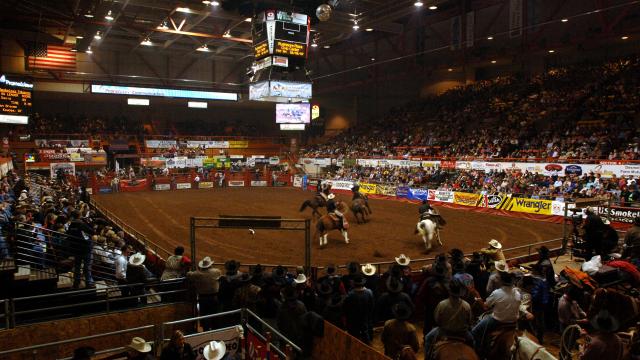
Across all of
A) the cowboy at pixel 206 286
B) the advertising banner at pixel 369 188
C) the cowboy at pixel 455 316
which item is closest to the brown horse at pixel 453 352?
the cowboy at pixel 455 316

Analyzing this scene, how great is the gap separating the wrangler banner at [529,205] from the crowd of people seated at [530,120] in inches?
135

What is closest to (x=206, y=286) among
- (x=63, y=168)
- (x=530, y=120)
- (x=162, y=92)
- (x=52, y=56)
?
(x=52, y=56)

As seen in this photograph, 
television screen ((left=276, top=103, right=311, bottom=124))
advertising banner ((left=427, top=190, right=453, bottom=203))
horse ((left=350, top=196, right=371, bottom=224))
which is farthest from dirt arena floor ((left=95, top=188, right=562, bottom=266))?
television screen ((left=276, top=103, right=311, bottom=124))

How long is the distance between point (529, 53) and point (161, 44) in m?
30.0

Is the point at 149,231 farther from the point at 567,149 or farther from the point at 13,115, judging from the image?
the point at 567,149

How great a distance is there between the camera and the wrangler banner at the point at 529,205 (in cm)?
2084

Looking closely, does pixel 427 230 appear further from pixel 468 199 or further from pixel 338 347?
pixel 468 199

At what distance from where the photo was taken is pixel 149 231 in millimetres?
17828

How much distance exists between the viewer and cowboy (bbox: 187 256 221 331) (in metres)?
7.89

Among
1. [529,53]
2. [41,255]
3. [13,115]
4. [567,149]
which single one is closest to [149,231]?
[41,255]

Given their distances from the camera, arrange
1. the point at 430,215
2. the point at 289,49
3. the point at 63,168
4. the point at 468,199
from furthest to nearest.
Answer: the point at 63,168 < the point at 468,199 < the point at 289,49 < the point at 430,215

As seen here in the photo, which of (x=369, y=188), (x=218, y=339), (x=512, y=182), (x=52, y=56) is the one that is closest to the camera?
Answer: (x=218, y=339)

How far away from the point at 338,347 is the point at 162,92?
39.7 metres

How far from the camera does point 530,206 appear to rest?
21.6 meters
